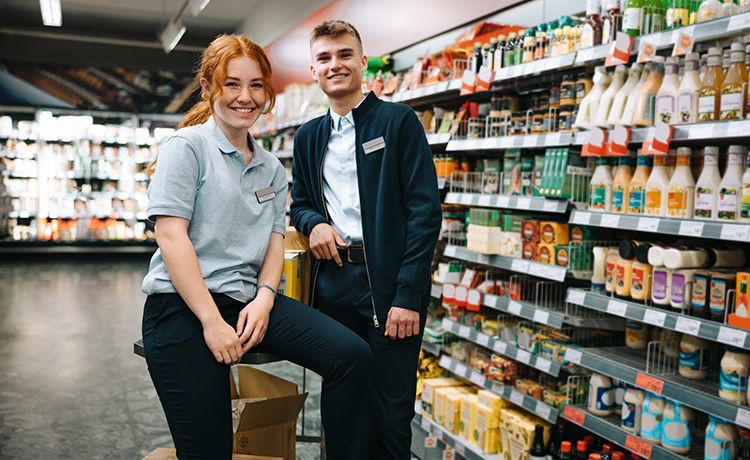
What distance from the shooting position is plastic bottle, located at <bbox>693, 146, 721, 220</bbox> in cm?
261

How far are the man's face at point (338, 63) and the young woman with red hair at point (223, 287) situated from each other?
35 centimetres

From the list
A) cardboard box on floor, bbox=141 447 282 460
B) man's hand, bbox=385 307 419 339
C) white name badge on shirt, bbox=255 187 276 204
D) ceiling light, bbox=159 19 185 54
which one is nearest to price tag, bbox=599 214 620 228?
man's hand, bbox=385 307 419 339

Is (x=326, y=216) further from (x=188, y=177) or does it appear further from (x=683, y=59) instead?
(x=683, y=59)

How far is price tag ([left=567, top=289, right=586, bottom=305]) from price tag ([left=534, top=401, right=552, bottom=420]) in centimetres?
54

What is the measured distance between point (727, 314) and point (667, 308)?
288 millimetres

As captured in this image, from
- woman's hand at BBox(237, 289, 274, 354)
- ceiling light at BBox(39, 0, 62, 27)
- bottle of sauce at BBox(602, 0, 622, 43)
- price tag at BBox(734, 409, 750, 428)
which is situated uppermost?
→ ceiling light at BBox(39, 0, 62, 27)

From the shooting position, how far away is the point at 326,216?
101 inches

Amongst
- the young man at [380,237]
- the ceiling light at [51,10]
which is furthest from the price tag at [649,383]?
the ceiling light at [51,10]

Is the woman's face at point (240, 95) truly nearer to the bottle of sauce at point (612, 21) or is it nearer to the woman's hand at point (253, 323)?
the woman's hand at point (253, 323)

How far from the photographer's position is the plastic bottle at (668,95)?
8.97ft

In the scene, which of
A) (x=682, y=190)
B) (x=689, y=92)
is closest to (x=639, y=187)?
(x=682, y=190)

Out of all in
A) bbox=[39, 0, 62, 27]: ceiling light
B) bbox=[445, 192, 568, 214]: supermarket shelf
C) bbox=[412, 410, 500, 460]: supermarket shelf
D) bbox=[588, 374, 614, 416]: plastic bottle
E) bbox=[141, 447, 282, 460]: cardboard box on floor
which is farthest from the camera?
bbox=[39, 0, 62, 27]: ceiling light

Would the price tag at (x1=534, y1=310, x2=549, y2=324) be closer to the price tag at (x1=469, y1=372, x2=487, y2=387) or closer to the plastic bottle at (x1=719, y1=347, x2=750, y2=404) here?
the price tag at (x1=469, y1=372, x2=487, y2=387)

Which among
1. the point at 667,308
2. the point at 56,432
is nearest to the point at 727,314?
the point at 667,308
